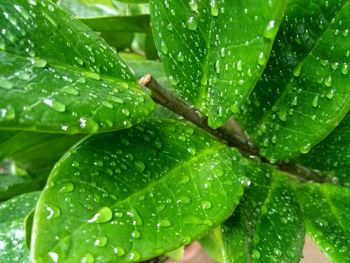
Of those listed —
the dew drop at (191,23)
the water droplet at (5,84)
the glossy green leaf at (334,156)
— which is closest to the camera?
the water droplet at (5,84)

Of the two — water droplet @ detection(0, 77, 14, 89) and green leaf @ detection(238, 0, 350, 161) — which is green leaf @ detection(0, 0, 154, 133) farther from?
green leaf @ detection(238, 0, 350, 161)

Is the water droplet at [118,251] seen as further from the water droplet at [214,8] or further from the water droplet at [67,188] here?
the water droplet at [214,8]

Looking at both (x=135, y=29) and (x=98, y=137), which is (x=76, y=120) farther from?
(x=135, y=29)

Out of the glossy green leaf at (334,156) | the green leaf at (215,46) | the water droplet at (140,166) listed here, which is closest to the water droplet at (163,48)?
the green leaf at (215,46)

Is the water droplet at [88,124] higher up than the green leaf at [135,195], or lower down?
higher up

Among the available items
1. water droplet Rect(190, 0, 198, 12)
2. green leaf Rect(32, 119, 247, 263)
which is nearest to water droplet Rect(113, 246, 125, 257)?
green leaf Rect(32, 119, 247, 263)
